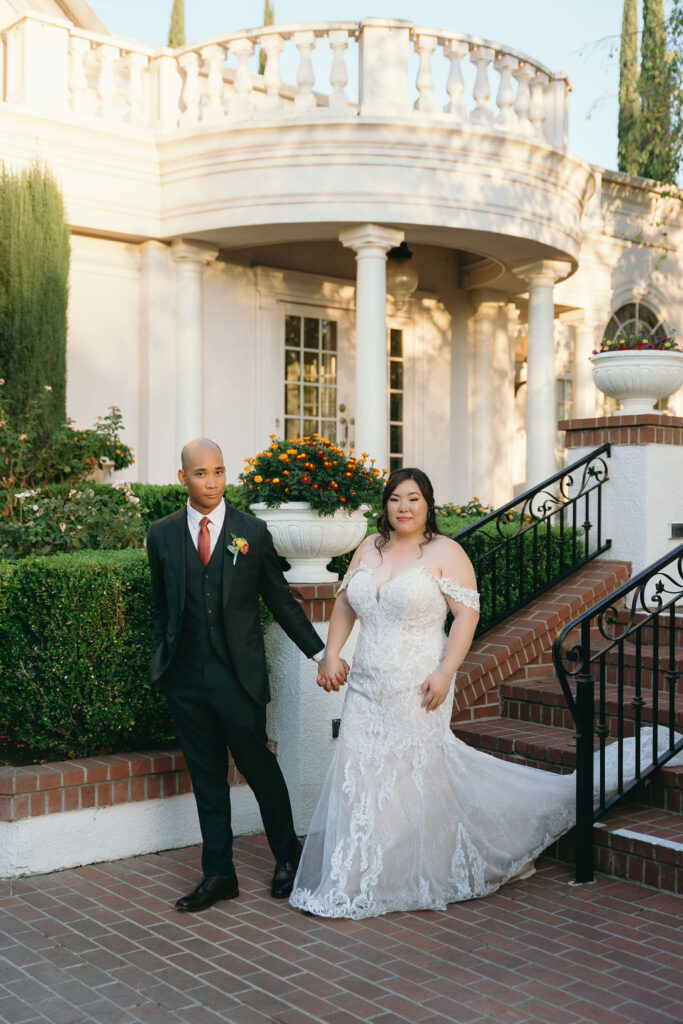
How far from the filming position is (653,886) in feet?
15.1

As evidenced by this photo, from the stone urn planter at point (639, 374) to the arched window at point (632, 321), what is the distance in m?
7.80

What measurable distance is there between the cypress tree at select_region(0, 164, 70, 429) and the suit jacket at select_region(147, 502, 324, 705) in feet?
17.3

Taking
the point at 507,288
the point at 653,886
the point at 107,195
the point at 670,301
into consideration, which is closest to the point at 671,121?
the point at 507,288

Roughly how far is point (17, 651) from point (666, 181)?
13.1m

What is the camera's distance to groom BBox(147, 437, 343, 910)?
14.8ft

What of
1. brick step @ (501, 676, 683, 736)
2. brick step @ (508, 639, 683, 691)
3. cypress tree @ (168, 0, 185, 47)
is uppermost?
cypress tree @ (168, 0, 185, 47)

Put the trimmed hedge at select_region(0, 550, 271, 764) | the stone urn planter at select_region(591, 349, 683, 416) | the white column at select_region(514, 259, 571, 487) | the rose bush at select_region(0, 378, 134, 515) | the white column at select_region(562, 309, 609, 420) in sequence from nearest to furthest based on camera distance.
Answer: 1. the trimmed hedge at select_region(0, 550, 271, 764)
2. the stone urn planter at select_region(591, 349, 683, 416)
3. the rose bush at select_region(0, 378, 134, 515)
4. the white column at select_region(514, 259, 571, 487)
5. the white column at select_region(562, 309, 609, 420)

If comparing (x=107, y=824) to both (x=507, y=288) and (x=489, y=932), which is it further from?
(x=507, y=288)

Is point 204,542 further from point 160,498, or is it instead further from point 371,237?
point 371,237

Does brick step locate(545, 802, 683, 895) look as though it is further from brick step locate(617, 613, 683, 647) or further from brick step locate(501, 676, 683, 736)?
brick step locate(617, 613, 683, 647)

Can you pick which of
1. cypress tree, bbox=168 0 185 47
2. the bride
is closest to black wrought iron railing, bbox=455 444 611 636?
the bride

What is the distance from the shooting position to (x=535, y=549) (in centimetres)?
714

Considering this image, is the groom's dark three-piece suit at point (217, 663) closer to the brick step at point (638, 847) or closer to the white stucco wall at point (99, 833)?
the white stucco wall at point (99, 833)

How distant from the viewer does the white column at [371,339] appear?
1069cm
